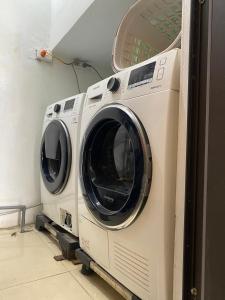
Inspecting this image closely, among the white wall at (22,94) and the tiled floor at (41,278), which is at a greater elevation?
the white wall at (22,94)

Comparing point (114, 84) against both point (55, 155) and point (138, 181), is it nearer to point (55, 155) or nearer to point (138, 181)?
Result: point (138, 181)

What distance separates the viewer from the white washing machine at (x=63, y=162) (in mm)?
1454

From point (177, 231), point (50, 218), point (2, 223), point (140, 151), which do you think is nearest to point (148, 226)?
point (177, 231)

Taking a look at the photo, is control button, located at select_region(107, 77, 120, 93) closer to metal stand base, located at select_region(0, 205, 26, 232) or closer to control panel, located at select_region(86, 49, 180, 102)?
control panel, located at select_region(86, 49, 180, 102)

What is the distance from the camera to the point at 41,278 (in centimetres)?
121

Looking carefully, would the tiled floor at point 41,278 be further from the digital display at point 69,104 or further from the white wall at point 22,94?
the digital display at point 69,104

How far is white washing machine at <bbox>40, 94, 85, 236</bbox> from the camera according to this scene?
4.77 feet

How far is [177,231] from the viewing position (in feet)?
2.63

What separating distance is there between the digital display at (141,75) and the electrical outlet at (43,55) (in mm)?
1309

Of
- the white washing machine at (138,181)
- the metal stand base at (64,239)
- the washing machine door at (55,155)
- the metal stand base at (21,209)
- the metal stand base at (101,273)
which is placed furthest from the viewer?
the metal stand base at (21,209)

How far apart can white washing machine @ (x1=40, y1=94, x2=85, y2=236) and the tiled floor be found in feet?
0.65

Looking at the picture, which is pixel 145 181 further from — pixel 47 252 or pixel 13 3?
pixel 13 3

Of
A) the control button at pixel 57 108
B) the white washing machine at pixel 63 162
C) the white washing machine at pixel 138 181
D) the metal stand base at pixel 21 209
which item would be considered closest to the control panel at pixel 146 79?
the white washing machine at pixel 138 181

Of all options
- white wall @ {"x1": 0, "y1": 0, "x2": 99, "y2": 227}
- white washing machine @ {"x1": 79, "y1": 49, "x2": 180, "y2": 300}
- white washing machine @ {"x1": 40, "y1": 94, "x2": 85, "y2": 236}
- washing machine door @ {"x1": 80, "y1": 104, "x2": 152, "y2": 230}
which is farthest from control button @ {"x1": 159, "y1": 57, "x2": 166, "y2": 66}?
white wall @ {"x1": 0, "y1": 0, "x2": 99, "y2": 227}
